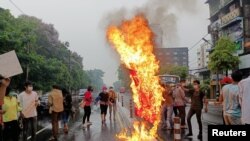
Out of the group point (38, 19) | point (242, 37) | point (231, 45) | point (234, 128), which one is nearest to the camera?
point (234, 128)

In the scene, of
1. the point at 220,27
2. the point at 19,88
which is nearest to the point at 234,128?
the point at 19,88

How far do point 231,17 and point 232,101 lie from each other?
53575mm

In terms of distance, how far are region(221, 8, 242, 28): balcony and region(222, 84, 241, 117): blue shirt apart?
4991 centimetres

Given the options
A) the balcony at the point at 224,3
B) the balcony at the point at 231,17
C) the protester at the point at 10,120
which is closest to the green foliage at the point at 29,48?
the protester at the point at 10,120

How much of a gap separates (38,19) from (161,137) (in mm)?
54860

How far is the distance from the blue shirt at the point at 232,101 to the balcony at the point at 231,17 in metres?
49.9

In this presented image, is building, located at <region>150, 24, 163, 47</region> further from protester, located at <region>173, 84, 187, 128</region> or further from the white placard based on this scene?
the white placard

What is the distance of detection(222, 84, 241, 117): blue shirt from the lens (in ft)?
27.5

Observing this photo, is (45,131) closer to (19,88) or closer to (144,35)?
(144,35)

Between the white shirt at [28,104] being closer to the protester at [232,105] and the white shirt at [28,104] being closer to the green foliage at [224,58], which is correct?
the protester at [232,105]

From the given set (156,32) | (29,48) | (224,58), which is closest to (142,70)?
(156,32)

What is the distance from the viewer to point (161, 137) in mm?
14055

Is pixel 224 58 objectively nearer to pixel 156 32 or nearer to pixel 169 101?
pixel 156 32

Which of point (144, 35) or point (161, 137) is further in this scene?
point (144, 35)
